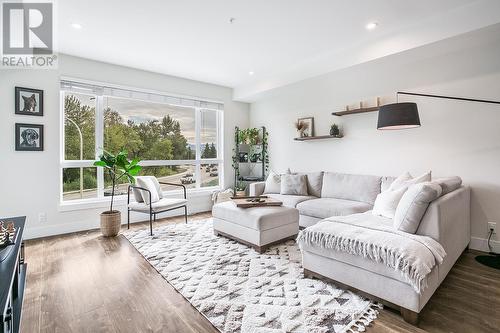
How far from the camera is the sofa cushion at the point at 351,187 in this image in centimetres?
372

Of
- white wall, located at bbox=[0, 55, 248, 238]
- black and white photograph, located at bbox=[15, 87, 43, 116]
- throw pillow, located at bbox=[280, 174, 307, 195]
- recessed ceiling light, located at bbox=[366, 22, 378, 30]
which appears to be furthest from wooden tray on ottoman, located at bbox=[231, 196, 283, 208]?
black and white photograph, located at bbox=[15, 87, 43, 116]

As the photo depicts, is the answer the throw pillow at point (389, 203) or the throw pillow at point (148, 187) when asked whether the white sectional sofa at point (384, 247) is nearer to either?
the throw pillow at point (389, 203)

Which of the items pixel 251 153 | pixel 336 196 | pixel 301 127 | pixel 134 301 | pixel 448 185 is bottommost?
pixel 134 301

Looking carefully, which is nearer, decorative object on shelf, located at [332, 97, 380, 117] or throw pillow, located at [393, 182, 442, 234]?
throw pillow, located at [393, 182, 442, 234]

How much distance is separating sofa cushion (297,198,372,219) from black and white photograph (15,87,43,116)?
3.95m

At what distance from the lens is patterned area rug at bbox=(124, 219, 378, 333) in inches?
70.1

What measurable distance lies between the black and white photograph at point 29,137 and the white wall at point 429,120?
12.9ft

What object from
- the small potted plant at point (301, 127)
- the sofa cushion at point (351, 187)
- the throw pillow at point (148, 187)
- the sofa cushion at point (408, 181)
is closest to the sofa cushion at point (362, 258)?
the sofa cushion at point (408, 181)

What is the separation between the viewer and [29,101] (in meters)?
3.56

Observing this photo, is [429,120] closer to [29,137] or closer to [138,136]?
[138,136]

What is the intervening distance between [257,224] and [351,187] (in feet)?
5.78

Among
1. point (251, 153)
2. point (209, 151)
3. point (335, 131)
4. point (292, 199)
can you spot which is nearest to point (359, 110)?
point (335, 131)

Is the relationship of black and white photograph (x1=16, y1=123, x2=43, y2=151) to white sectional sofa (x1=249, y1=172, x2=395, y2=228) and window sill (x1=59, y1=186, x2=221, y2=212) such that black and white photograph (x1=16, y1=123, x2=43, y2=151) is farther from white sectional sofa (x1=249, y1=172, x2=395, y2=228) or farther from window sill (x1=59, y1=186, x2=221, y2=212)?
white sectional sofa (x1=249, y1=172, x2=395, y2=228)

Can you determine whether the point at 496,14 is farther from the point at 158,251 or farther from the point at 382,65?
the point at 158,251
